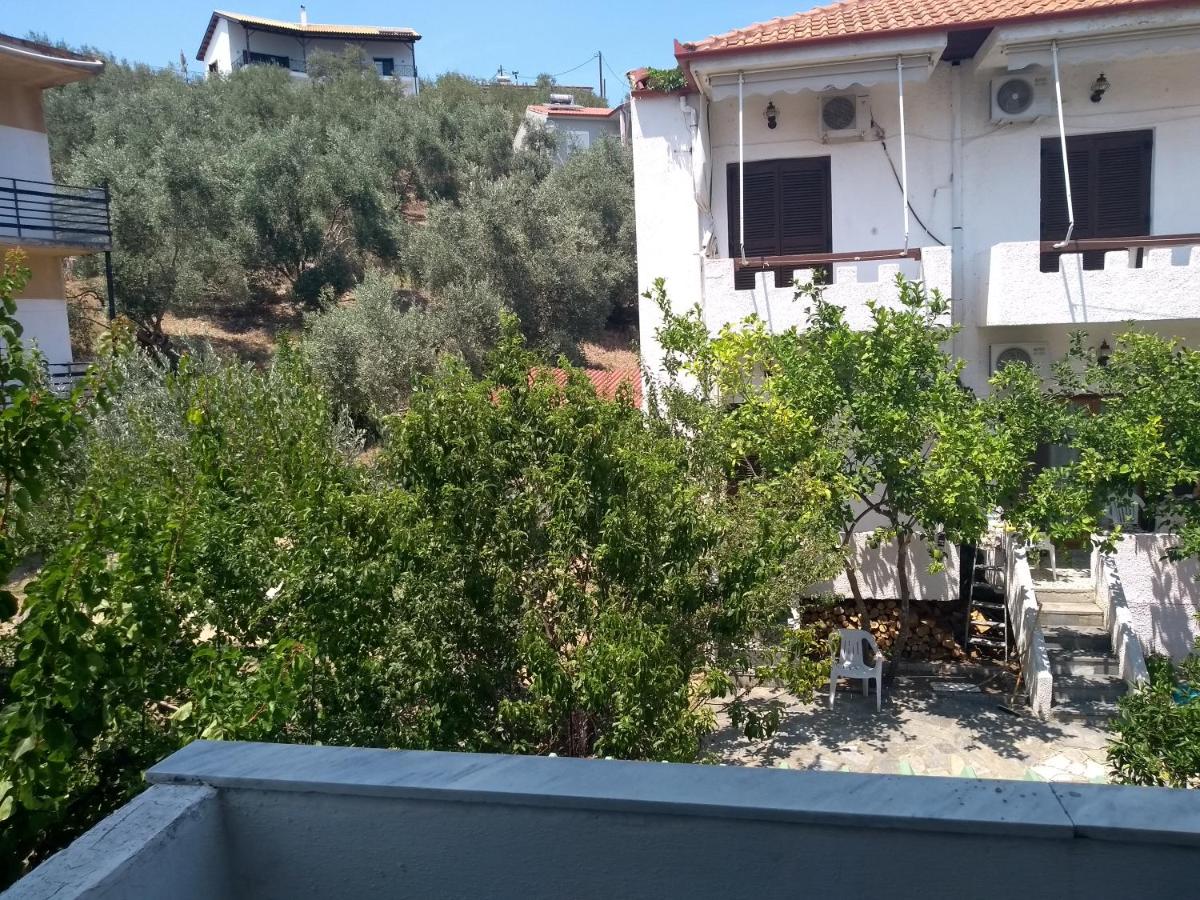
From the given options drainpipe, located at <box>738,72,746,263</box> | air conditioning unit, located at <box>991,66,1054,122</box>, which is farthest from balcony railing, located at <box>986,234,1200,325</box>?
drainpipe, located at <box>738,72,746,263</box>

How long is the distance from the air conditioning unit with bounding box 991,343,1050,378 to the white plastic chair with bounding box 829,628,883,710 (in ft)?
13.3

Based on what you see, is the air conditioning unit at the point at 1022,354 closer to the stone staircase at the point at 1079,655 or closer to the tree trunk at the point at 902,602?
the stone staircase at the point at 1079,655

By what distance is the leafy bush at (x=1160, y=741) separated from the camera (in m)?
5.84

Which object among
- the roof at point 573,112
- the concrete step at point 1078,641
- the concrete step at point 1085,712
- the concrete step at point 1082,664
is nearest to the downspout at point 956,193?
the concrete step at point 1078,641

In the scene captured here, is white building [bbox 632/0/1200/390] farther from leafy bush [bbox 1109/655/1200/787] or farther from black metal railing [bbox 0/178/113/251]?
black metal railing [bbox 0/178/113/251]

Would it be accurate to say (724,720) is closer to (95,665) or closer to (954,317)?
(954,317)

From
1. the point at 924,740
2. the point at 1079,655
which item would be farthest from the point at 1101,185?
the point at 924,740

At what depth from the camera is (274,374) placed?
8.19 meters

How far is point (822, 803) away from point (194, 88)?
129 feet

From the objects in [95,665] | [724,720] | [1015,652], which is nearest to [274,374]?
[95,665]

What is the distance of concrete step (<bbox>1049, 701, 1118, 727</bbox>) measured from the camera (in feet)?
33.4

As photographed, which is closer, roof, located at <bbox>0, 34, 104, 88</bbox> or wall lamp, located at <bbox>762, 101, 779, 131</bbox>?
wall lamp, located at <bbox>762, 101, 779, 131</bbox>

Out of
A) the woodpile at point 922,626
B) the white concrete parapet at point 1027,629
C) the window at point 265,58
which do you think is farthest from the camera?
the window at point 265,58

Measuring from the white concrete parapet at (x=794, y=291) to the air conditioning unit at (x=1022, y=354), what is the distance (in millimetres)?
1502
